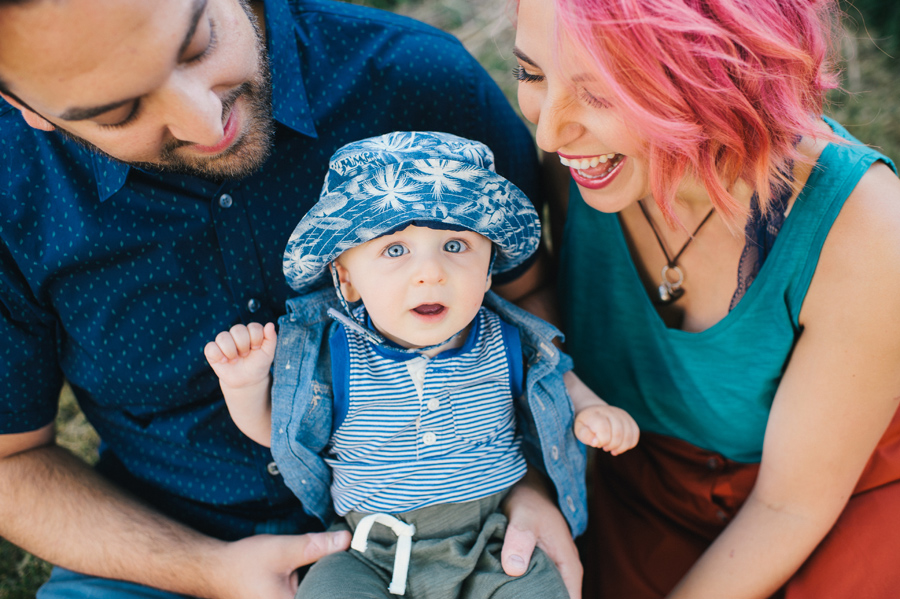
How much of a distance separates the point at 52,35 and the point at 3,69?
16 cm

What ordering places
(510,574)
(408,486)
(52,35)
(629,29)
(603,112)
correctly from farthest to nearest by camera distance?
(408,486) → (510,574) → (603,112) → (629,29) → (52,35)

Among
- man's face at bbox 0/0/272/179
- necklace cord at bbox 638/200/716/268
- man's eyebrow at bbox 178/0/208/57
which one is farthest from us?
necklace cord at bbox 638/200/716/268

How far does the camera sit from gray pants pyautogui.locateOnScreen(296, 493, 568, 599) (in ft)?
5.51

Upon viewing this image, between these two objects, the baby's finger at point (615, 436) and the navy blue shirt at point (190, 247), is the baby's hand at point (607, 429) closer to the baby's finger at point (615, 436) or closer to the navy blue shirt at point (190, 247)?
the baby's finger at point (615, 436)

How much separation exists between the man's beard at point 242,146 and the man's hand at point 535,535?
1192 millimetres

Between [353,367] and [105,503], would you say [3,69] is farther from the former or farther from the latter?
[105,503]

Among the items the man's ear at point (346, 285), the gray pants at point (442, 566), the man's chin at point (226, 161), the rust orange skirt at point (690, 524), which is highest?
the man's chin at point (226, 161)

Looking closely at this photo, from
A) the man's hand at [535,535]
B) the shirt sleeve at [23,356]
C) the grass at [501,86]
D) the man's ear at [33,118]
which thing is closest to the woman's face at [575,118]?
the man's hand at [535,535]

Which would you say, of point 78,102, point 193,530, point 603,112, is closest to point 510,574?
point 193,530

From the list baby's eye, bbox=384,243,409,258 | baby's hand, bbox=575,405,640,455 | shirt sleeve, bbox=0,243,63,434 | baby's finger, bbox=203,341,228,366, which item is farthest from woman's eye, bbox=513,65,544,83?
shirt sleeve, bbox=0,243,63,434

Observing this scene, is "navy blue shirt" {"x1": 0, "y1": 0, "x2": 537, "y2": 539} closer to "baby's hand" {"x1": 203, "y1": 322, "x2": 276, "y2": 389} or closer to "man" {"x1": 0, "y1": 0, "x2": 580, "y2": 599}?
"man" {"x1": 0, "y1": 0, "x2": 580, "y2": 599}

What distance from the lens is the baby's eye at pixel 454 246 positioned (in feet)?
5.49

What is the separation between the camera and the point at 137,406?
78.9 inches

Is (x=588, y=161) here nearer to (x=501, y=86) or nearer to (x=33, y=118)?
(x=33, y=118)
